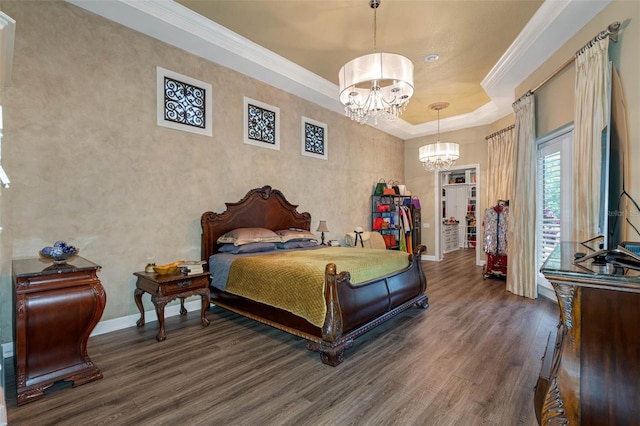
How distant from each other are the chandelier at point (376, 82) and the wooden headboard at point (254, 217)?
188 centimetres

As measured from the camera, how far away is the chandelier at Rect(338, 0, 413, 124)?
2918 mm

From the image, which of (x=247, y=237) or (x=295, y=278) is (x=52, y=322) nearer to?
(x=295, y=278)

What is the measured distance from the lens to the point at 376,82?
3.07 meters

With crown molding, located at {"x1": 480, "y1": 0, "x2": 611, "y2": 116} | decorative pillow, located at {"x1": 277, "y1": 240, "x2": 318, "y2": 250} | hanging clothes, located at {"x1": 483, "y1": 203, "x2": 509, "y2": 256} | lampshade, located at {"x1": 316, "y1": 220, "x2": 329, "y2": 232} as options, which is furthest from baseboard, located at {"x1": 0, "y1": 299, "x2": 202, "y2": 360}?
crown molding, located at {"x1": 480, "y1": 0, "x2": 611, "y2": 116}

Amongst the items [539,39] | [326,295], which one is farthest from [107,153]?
[539,39]

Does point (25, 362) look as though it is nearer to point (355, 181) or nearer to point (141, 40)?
point (141, 40)

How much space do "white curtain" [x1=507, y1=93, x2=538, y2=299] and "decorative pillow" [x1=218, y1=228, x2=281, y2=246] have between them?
12.1ft

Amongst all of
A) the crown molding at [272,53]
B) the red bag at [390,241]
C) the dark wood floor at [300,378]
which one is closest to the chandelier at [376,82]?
the crown molding at [272,53]

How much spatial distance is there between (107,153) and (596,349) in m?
4.14

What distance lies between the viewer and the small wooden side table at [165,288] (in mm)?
2890

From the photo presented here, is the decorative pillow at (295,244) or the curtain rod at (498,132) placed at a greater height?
the curtain rod at (498,132)

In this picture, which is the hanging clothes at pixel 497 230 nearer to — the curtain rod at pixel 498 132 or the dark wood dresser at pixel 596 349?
the curtain rod at pixel 498 132

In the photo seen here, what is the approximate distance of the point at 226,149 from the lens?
4191 millimetres

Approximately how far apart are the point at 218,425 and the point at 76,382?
124 centimetres
